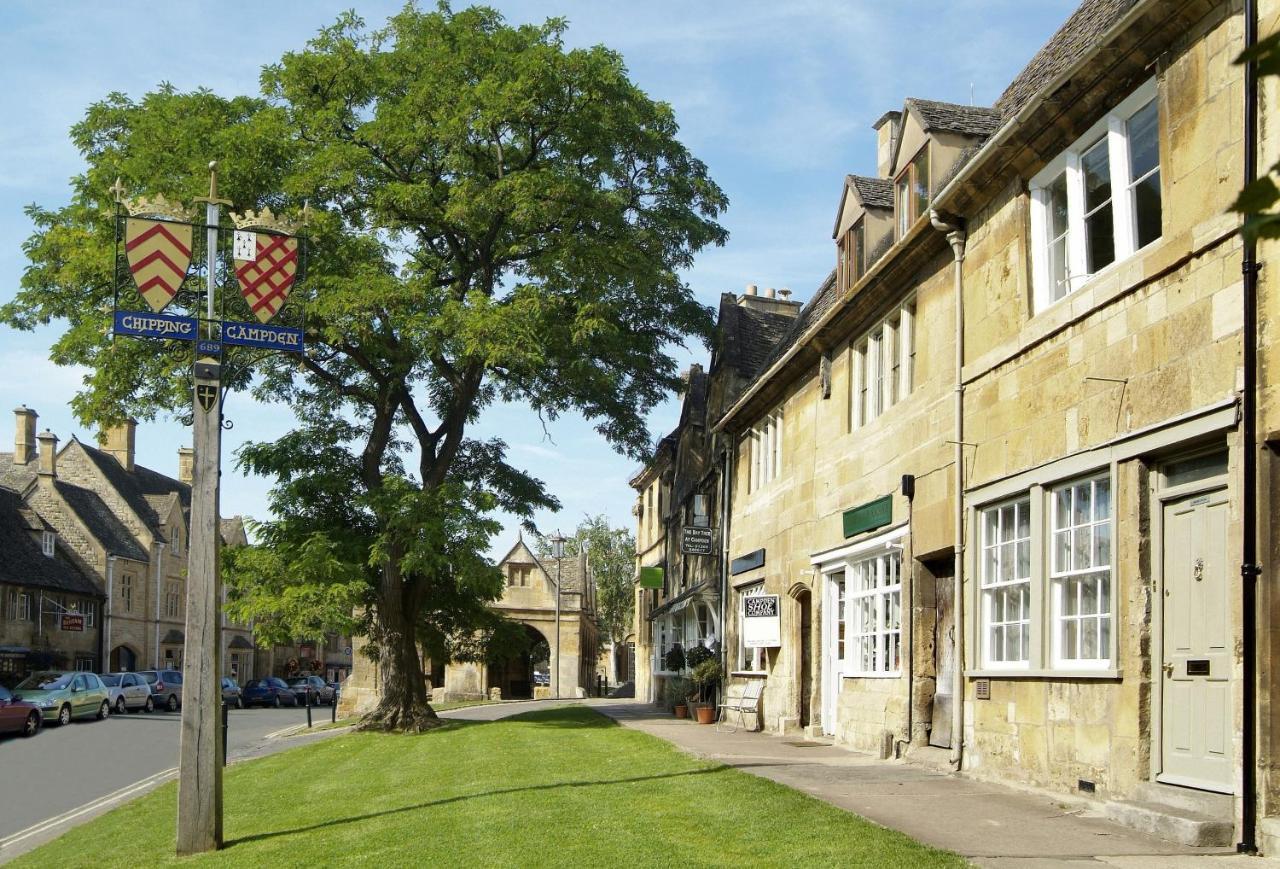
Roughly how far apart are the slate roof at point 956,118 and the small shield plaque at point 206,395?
8987mm

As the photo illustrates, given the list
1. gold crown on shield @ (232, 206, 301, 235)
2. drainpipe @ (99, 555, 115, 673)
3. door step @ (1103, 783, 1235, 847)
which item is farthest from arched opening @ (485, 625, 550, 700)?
door step @ (1103, 783, 1235, 847)

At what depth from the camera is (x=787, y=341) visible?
81.6ft

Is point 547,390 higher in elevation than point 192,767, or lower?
higher

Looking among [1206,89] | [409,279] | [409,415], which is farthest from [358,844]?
[409,415]

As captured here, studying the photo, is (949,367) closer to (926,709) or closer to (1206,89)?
(926,709)

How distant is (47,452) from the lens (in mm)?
60125

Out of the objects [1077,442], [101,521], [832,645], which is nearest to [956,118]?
[1077,442]

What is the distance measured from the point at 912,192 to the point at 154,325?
950 cm

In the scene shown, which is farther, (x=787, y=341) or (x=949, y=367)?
(x=787, y=341)

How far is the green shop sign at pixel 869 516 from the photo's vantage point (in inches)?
634

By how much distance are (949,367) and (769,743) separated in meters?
6.94

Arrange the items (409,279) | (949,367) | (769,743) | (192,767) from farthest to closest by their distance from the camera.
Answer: (409,279), (769,743), (949,367), (192,767)

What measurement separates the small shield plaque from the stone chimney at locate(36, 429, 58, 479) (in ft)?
178

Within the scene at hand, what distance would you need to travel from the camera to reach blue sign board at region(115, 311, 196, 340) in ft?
37.7
